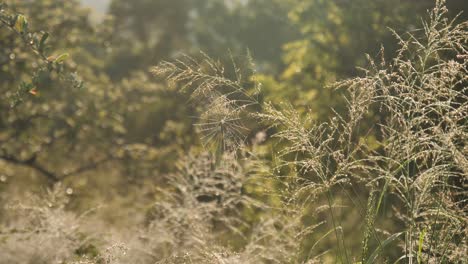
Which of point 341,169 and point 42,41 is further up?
point 42,41

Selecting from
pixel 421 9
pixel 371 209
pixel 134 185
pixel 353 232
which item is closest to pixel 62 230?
pixel 371 209

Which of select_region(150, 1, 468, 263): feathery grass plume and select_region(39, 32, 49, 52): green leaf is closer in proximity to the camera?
select_region(150, 1, 468, 263): feathery grass plume

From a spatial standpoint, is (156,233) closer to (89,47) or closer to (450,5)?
(450,5)

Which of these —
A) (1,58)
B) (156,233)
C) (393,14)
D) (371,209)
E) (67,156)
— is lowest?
(371,209)

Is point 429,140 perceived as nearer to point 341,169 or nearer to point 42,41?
point 341,169

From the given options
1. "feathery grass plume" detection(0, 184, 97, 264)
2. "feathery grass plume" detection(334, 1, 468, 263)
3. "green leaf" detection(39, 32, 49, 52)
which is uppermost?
"green leaf" detection(39, 32, 49, 52)

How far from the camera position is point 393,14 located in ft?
21.7

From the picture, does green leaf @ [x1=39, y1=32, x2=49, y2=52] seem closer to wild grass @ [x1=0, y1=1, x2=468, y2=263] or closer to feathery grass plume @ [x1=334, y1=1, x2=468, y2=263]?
wild grass @ [x1=0, y1=1, x2=468, y2=263]

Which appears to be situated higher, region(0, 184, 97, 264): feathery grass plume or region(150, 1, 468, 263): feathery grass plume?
region(0, 184, 97, 264): feathery grass plume

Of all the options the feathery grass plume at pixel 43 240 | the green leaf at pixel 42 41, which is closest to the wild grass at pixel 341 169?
the feathery grass plume at pixel 43 240

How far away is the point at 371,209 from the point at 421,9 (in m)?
4.29

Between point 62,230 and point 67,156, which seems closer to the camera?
point 62,230

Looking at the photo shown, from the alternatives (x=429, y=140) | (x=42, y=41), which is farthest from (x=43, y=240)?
(x=429, y=140)

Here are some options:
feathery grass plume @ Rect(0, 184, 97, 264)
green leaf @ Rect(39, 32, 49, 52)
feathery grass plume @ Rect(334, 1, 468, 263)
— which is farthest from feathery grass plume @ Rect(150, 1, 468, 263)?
feathery grass plume @ Rect(0, 184, 97, 264)
